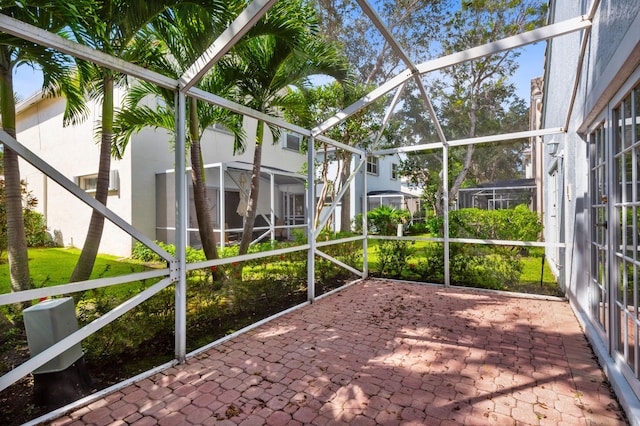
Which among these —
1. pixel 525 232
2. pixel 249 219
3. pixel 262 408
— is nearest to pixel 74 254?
pixel 249 219

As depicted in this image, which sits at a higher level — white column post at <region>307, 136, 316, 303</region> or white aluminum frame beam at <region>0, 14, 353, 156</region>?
white aluminum frame beam at <region>0, 14, 353, 156</region>

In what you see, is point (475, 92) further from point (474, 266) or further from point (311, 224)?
point (311, 224)

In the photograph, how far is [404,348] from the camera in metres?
3.89

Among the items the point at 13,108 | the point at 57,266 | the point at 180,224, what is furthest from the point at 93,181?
the point at 180,224

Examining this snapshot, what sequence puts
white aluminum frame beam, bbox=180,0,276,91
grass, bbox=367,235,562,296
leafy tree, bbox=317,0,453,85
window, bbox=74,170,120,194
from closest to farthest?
white aluminum frame beam, bbox=180,0,276,91 < grass, bbox=367,235,562,296 < leafy tree, bbox=317,0,453,85 < window, bbox=74,170,120,194

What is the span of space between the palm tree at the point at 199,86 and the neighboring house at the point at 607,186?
395 centimetres

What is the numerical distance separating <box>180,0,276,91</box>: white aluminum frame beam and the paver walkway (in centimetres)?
304

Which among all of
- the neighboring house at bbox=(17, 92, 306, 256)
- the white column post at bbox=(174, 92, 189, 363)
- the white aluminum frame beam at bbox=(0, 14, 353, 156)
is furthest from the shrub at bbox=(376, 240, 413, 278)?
the white aluminum frame beam at bbox=(0, 14, 353, 156)

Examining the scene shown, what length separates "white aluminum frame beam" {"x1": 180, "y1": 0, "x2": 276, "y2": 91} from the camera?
9.24ft

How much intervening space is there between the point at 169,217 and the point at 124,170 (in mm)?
1828

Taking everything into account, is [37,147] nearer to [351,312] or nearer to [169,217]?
[169,217]

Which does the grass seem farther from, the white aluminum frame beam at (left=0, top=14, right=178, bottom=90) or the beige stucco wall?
the beige stucco wall

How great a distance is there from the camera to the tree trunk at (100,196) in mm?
3805

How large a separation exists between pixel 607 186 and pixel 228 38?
3977 mm
